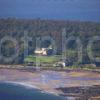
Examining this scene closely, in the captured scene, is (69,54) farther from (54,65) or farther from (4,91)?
(4,91)

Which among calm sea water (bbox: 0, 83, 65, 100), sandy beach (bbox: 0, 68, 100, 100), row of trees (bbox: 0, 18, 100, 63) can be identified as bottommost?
calm sea water (bbox: 0, 83, 65, 100)

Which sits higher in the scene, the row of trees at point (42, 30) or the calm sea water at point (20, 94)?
the row of trees at point (42, 30)

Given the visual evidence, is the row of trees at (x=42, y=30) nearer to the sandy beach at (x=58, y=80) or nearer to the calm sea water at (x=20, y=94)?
the sandy beach at (x=58, y=80)

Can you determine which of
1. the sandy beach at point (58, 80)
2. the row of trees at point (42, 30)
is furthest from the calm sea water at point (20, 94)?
the row of trees at point (42, 30)

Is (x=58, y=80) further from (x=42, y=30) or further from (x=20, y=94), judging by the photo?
(x=42, y=30)

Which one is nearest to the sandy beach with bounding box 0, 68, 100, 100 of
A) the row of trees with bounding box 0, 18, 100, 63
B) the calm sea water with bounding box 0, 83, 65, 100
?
the calm sea water with bounding box 0, 83, 65, 100

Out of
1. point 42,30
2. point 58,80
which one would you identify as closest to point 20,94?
point 58,80

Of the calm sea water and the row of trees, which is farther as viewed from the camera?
the row of trees

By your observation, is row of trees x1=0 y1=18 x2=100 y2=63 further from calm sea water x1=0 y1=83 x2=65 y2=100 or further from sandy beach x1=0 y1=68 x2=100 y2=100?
calm sea water x1=0 y1=83 x2=65 y2=100

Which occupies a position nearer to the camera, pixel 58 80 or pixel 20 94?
pixel 20 94
